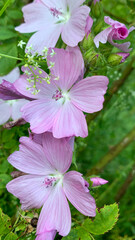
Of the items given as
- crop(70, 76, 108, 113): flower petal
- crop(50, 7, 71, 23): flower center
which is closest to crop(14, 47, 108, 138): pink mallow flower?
crop(70, 76, 108, 113): flower petal

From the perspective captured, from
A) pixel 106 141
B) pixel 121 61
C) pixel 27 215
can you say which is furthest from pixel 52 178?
pixel 106 141

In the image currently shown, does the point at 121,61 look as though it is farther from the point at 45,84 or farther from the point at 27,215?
the point at 27,215

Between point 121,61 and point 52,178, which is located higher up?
point 121,61

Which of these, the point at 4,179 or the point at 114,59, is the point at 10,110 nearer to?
the point at 4,179

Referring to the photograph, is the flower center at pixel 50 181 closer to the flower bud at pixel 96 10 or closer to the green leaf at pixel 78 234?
the green leaf at pixel 78 234

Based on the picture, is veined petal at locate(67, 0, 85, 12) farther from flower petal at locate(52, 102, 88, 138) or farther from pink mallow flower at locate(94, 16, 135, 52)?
flower petal at locate(52, 102, 88, 138)

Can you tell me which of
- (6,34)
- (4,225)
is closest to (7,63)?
(6,34)
